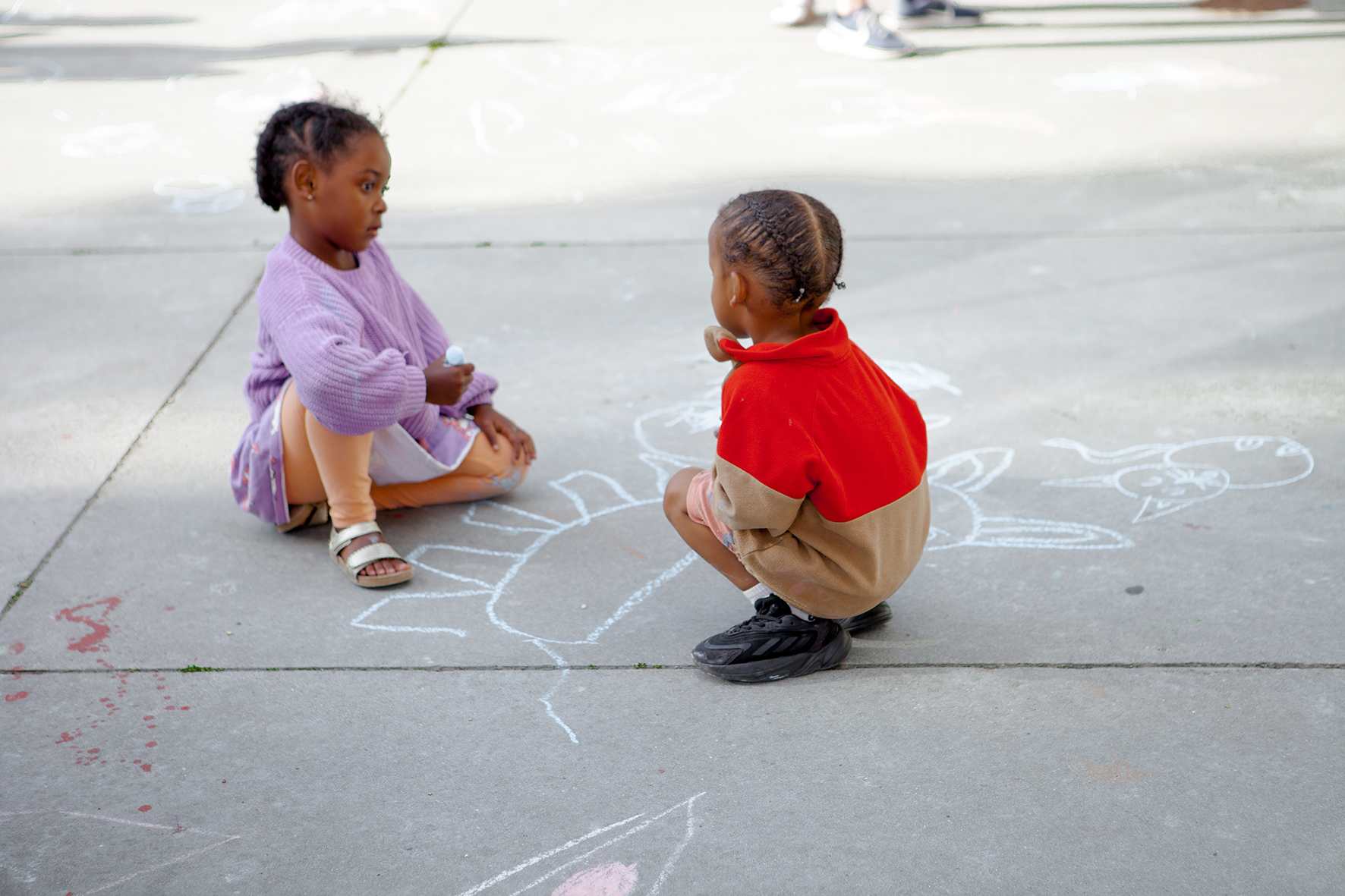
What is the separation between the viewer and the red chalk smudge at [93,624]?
2.22m

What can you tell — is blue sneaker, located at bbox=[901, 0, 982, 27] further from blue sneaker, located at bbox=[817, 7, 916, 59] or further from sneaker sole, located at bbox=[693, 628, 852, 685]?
sneaker sole, located at bbox=[693, 628, 852, 685]

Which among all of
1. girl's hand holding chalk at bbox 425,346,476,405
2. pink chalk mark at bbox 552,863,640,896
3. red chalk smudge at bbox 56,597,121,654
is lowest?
pink chalk mark at bbox 552,863,640,896

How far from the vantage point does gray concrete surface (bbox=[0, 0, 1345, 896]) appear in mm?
1765

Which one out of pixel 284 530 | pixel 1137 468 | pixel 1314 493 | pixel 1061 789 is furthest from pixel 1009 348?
pixel 284 530

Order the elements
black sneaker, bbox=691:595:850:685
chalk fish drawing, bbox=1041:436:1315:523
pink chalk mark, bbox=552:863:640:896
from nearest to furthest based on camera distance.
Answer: pink chalk mark, bbox=552:863:640:896, black sneaker, bbox=691:595:850:685, chalk fish drawing, bbox=1041:436:1315:523

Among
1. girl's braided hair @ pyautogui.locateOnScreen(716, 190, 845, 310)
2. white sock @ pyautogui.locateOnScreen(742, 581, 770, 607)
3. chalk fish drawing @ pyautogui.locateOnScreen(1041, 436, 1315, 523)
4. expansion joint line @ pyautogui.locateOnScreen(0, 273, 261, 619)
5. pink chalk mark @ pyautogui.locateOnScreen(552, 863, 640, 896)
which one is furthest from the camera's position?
chalk fish drawing @ pyautogui.locateOnScreen(1041, 436, 1315, 523)

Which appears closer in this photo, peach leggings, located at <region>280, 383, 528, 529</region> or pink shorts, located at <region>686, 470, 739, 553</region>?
pink shorts, located at <region>686, 470, 739, 553</region>

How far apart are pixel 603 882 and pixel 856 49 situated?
17.0 ft

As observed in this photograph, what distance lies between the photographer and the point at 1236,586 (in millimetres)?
2285

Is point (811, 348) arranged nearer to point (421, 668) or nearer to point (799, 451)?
point (799, 451)

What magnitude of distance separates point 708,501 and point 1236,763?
0.95 metres

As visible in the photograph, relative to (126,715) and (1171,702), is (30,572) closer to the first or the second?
(126,715)

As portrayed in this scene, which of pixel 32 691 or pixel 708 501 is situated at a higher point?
pixel 708 501

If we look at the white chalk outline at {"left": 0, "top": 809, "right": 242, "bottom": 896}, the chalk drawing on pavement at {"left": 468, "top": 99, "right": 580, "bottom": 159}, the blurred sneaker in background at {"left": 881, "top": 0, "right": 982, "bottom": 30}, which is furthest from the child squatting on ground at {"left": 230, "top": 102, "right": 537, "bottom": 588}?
the blurred sneaker in background at {"left": 881, "top": 0, "right": 982, "bottom": 30}
